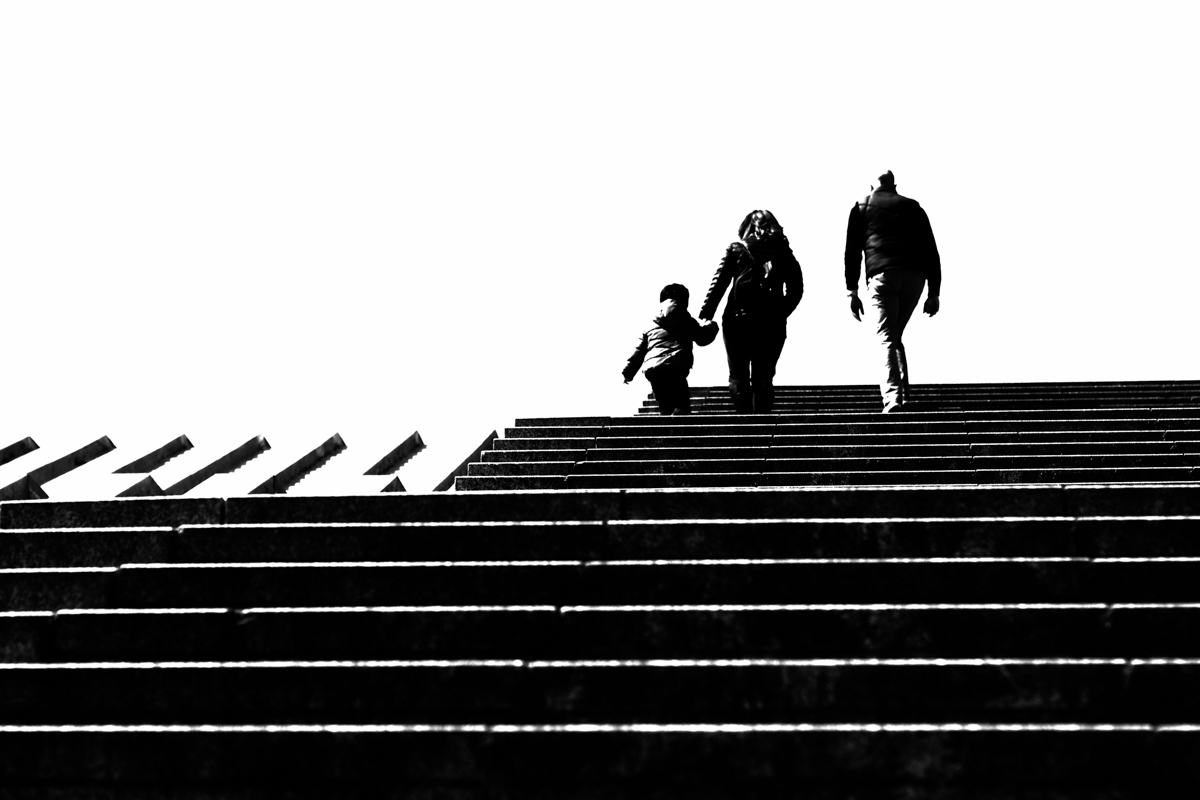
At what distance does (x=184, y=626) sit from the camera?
14.7 ft

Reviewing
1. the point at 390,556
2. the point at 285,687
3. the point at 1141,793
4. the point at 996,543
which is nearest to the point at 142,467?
the point at 390,556

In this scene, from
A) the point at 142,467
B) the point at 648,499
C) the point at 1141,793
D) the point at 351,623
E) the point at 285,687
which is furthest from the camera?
Answer: the point at 142,467

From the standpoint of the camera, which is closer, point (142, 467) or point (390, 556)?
point (390, 556)

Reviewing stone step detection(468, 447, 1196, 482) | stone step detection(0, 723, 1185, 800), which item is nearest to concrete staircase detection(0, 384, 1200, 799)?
stone step detection(0, 723, 1185, 800)

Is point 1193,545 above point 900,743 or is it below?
above

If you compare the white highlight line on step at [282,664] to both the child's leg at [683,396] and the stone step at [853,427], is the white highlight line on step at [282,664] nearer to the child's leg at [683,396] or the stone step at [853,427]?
the stone step at [853,427]

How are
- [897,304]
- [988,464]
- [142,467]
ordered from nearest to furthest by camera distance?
[988,464]
[897,304]
[142,467]

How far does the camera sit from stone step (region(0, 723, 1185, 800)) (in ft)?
11.9

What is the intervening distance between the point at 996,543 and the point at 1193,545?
68 centimetres

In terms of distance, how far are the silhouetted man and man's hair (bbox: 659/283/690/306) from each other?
1.20m

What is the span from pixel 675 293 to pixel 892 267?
1.60 meters

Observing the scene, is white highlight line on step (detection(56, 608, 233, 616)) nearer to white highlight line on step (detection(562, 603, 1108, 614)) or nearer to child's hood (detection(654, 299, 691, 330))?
white highlight line on step (detection(562, 603, 1108, 614))

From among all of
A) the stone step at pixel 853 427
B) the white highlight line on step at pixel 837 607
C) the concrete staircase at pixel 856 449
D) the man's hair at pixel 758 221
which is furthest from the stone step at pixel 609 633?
the man's hair at pixel 758 221

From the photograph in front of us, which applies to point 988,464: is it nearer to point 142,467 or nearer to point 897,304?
point 897,304
